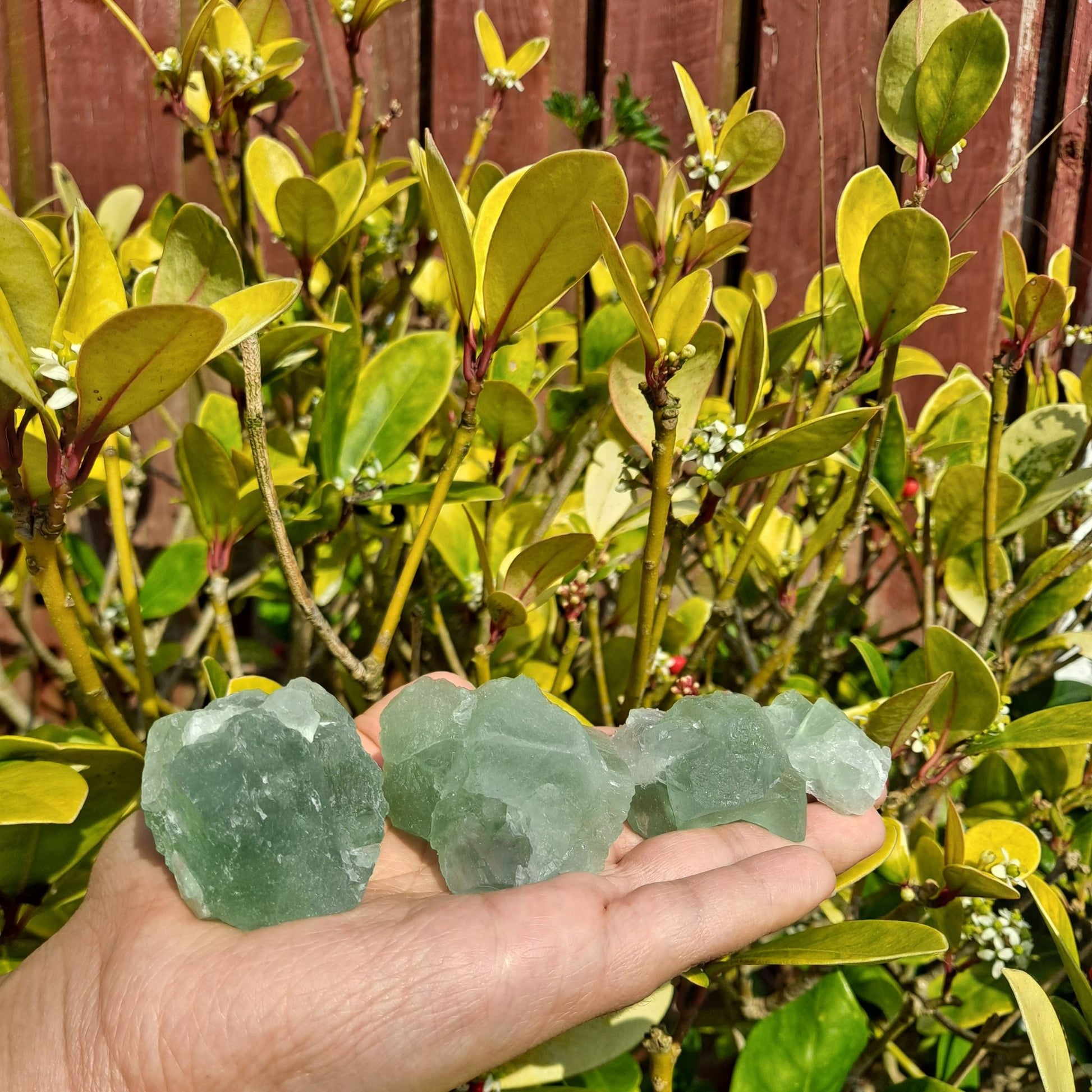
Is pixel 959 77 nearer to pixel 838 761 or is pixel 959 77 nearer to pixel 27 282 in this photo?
pixel 838 761

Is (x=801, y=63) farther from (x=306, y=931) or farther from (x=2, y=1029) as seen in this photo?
(x=2, y=1029)

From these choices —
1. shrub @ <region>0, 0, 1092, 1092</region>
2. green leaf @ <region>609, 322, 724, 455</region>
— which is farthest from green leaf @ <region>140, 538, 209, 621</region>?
green leaf @ <region>609, 322, 724, 455</region>

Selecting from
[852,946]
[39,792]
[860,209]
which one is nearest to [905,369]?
[860,209]

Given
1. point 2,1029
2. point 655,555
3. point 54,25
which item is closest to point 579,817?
point 655,555

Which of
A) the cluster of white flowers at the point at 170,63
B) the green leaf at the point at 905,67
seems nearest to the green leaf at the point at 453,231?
the green leaf at the point at 905,67

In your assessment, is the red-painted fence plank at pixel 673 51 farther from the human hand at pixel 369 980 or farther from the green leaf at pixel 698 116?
the human hand at pixel 369 980
